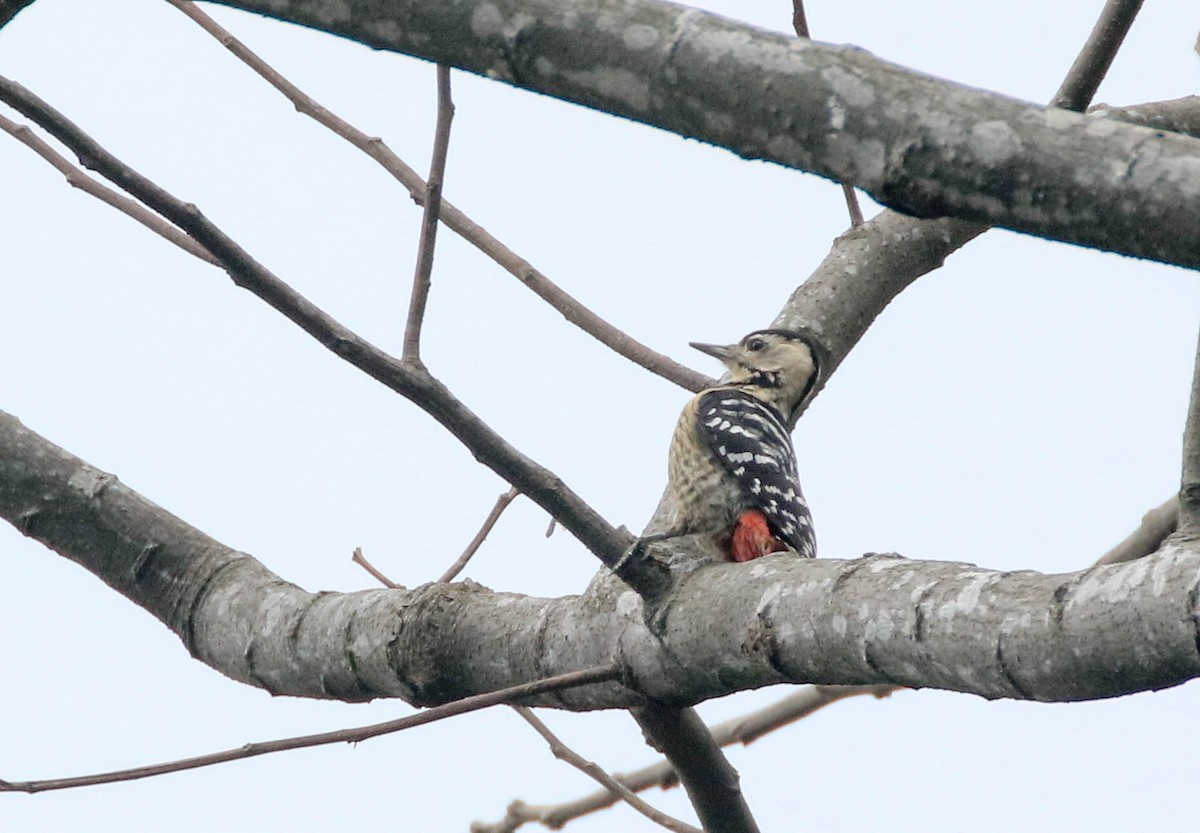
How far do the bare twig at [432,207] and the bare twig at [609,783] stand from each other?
4.12 feet

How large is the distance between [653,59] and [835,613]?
94 centimetres

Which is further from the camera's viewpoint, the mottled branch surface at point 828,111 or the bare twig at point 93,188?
the bare twig at point 93,188

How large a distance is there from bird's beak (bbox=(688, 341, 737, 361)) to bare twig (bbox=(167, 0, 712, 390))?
132cm

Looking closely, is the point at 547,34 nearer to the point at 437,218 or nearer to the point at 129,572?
the point at 437,218

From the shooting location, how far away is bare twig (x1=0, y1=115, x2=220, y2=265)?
3104mm

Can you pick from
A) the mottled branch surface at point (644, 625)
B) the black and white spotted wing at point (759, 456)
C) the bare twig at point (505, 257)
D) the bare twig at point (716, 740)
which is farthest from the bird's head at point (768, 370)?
the mottled branch surface at point (644, 625)

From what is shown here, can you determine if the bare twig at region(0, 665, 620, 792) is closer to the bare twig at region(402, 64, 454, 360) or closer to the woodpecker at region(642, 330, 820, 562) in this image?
the bare twig at region(402, 64, 454, 360)

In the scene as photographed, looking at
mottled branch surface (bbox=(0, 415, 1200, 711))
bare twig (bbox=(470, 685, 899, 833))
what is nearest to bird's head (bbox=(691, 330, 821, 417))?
bare twig (bbox=(470, 685, 899, 833))

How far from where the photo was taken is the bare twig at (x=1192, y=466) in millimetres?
1785

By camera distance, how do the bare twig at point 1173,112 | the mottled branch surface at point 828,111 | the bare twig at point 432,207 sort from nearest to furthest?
1. the mottled branch surface at point 828,111
2. the bare twig at point 432,207
3. the bare twig at point 1173,112

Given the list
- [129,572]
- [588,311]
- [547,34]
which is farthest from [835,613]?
[588,311]

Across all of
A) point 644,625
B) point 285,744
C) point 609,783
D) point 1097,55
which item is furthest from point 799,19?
point 285,744

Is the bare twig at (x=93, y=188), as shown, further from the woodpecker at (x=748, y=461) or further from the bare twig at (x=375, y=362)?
the woodpecker at (x=748, y=461)

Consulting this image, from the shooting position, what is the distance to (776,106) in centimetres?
145
